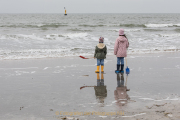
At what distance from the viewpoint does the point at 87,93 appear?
5.60 meters

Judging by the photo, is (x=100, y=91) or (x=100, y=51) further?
(x=100, y=51)

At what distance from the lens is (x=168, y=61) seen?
10.3 meters

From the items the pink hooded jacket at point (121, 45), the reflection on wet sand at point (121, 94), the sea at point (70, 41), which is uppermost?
the pink hooded jacket at point (121, 45)

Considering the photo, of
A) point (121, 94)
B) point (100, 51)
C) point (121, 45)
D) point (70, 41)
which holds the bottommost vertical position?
point (121, 94)

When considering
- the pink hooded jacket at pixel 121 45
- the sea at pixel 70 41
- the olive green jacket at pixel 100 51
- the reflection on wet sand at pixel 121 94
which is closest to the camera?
the reflection on wet sand at pixel 121 94

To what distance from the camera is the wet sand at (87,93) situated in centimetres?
427

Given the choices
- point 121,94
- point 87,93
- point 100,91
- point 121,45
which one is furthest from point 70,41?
point 121,94

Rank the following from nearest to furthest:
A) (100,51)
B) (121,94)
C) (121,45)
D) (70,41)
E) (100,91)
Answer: (121,94) → (100,91) → (121,45) → (100,51) → (70,41)

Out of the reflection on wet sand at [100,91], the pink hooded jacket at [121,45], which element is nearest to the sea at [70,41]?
the pink hooded jacket at [121,45]

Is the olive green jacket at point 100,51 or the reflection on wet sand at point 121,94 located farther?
the olive green jacket at point 100,51

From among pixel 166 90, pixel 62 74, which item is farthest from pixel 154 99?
pixel 62 74

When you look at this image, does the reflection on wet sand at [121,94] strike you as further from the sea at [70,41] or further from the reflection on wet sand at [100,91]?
the sea at [70,41]

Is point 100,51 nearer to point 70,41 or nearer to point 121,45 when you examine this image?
point 121,45

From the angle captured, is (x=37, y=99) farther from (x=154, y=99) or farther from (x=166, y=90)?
(x=166, y=90)
